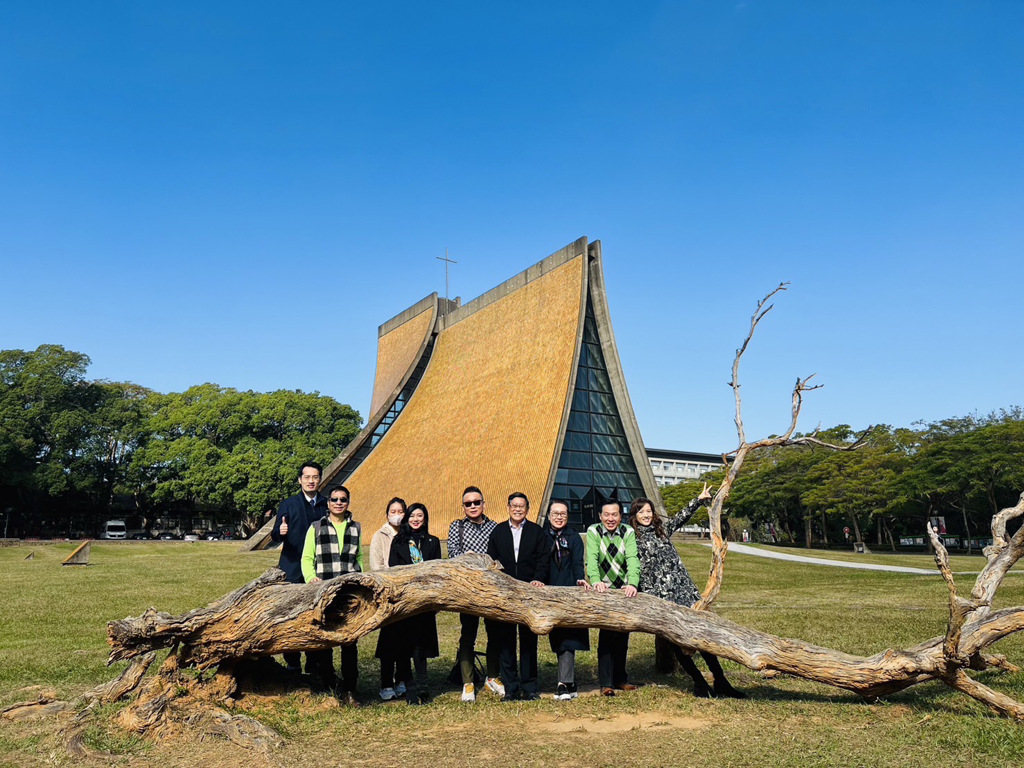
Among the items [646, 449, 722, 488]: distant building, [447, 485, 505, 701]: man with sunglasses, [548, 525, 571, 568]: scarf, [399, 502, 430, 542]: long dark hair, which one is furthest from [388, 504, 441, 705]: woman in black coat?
[646, 449, 722, 488]: distant building

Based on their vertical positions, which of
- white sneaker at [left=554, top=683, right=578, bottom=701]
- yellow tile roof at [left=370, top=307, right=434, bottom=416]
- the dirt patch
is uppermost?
yellow tile roof at [left=370, top=307, right=434, bottom=416]

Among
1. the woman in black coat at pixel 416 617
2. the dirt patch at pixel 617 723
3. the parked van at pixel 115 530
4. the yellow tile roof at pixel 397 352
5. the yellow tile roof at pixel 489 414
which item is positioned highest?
the yellow tile roof at pixel 397 352

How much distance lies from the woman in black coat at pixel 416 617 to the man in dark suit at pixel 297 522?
29.6 inches

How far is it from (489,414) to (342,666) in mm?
19751

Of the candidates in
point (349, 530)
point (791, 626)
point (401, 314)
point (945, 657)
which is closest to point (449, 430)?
point (401, 314)

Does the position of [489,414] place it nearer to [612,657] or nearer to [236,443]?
[612,657]

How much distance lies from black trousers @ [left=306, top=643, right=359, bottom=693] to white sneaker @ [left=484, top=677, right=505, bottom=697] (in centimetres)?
106

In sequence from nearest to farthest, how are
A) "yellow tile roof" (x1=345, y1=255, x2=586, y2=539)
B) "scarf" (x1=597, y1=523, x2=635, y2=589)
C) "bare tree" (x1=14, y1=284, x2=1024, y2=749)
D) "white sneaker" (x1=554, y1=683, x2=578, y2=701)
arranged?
1. "bare tree" (x1=14, y1=284, x2=1024, y2=749)
2. "white sneaker" (x1=554, y1=683, x2=578, y2=701)
3. "scarf" (x1=597, y1=523, x2=635, y2=589)
4. "yellow tile roof" (x1=345, y1=255, x2=586, y2=539)

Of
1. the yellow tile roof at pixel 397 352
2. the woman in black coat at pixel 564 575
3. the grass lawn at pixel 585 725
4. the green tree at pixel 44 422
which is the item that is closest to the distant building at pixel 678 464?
the yellow tile roof at pixel 397 352

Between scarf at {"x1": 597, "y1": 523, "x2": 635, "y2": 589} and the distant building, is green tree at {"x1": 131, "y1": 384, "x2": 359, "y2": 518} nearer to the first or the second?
scarf at {"x1": 597, "y1": 523, "x2": 635, "y2": 589}

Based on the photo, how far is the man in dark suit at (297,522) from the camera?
20.5 ft

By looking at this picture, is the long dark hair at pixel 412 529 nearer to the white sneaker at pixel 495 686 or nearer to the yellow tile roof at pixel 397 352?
the white sneaker at pixel 495 686

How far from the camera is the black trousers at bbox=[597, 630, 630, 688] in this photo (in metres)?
6.03

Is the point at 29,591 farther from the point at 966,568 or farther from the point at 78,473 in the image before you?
the point at 78,473
